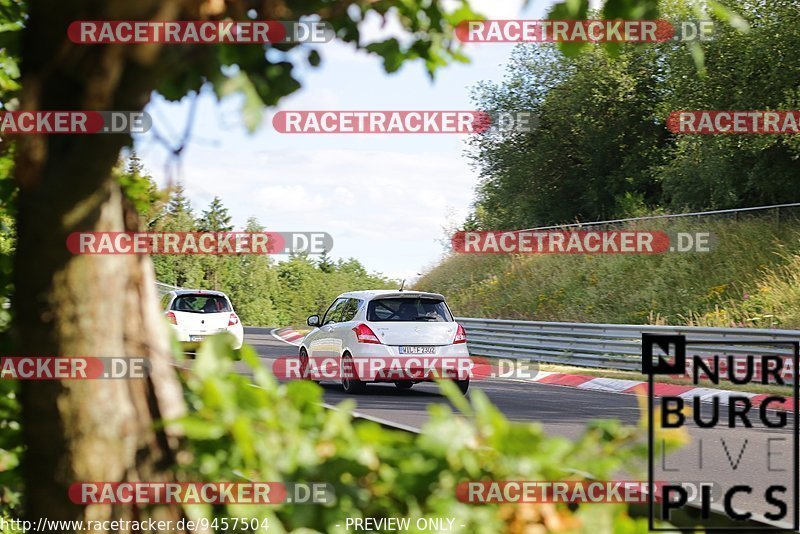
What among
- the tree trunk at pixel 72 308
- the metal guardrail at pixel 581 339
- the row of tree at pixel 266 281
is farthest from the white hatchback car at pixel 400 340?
the row of tree at pixel 266 281

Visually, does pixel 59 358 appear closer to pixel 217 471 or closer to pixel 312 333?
pixel 217 471

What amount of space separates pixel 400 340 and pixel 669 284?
13424 millimetres

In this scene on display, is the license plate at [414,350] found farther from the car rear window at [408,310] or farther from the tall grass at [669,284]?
the tall grass at [669,284]

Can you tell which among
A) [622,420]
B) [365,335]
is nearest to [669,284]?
[365,335]

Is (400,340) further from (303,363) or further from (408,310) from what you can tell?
(303,363)

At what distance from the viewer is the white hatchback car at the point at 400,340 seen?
15734 mm

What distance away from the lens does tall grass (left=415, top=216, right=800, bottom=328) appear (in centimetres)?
2297

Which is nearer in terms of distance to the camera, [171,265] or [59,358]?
[59,358]

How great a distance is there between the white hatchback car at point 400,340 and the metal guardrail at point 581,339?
14.2 ft

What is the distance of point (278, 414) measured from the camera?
2.64 metres

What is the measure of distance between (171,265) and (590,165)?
35.8 meters

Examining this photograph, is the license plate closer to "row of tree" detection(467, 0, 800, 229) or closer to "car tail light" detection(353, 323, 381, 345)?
"car tail light" detection(353, 323, 381, 345)

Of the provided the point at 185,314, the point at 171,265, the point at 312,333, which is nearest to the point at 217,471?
the point at 312,333

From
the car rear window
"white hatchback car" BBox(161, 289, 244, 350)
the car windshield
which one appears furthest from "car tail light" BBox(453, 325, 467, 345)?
the car windshield
